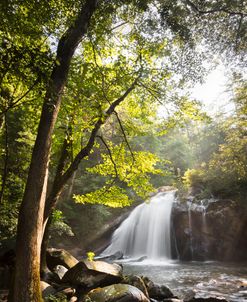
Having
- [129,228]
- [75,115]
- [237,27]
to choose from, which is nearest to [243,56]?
[237,27]

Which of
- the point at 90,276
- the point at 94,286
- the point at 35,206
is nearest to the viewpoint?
the point at 35,206

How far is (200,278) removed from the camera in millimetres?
12008

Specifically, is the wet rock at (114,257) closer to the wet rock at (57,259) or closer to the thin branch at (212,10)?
the wet rock at (57,259)

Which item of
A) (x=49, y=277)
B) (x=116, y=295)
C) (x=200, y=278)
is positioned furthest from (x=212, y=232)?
(x=116, y=295)

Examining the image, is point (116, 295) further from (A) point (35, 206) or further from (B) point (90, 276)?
(A) point (35, 206)

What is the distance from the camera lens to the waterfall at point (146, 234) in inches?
782

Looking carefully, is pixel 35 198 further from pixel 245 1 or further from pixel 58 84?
pixel 245 1

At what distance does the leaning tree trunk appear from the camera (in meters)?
4.86

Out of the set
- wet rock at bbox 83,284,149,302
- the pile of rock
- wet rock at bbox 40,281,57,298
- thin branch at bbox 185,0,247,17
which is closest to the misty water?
the pile of rock

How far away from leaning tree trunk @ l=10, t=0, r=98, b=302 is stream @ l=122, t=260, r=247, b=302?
5.68 metres

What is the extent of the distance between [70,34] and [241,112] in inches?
430

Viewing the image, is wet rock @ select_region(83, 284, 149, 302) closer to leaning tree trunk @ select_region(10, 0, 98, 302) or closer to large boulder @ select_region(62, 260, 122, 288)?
large boulder @ select_region(62, 260, 122, 288)

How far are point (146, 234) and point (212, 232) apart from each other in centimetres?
526

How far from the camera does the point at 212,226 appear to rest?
1825 cm
